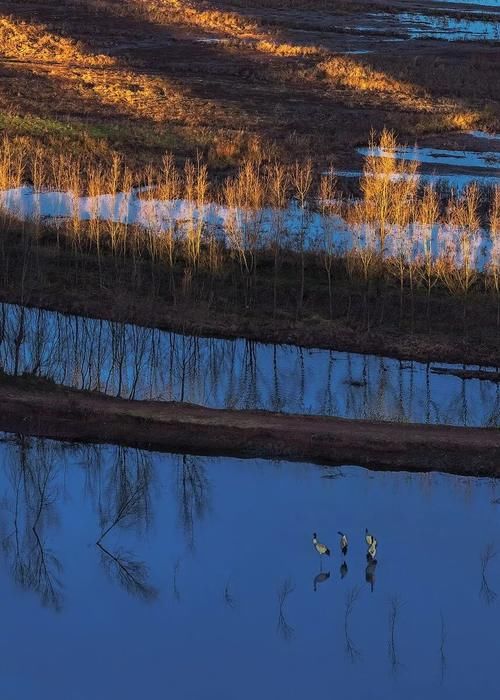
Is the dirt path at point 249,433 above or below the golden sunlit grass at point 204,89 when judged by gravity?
below

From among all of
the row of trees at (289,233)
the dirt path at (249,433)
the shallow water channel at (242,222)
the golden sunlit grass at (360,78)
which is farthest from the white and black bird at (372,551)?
the golden sunlit grass at (360,78)

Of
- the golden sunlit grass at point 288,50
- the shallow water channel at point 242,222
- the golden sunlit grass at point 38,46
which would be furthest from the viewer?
the golden sunlit grass at point 288,50

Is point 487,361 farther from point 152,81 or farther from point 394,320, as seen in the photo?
point 152,81

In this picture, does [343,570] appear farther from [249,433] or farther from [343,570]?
[249,433]

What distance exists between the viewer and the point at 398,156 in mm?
44062

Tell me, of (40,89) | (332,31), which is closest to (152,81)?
(40,89)

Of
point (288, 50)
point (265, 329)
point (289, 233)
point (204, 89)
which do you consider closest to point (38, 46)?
point (288, 50)

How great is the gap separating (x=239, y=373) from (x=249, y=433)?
399 cm

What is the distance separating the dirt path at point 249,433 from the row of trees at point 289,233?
604cm

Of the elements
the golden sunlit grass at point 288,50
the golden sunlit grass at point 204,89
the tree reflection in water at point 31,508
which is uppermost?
the golden sunlit grass at point 288,50

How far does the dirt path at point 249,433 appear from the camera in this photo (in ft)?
75.9

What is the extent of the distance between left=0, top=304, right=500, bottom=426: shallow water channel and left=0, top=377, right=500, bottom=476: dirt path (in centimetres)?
110

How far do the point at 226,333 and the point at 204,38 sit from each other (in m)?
49.5

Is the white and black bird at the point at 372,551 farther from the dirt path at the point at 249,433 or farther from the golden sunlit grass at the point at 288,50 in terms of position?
the golden sunlit grass at the point at 288,50
